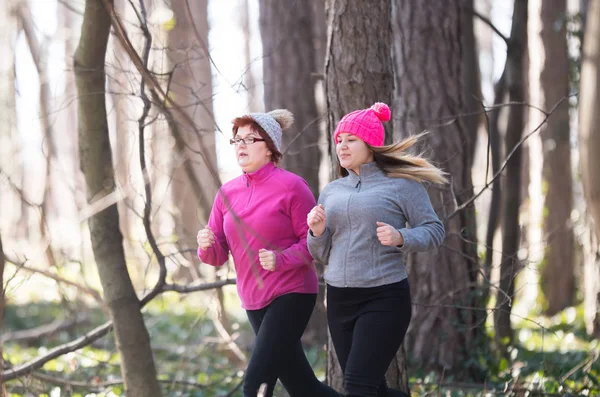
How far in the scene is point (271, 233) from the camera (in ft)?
12.7

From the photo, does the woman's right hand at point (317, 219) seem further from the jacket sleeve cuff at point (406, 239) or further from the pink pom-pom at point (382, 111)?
the pink pom-pom at point (382, 111)

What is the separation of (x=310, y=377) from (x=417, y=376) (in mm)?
2634

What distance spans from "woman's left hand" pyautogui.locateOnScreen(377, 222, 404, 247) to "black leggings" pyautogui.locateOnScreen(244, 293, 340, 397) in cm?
64

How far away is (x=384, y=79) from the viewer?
14.9 feet

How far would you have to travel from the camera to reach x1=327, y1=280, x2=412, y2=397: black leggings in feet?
11.9

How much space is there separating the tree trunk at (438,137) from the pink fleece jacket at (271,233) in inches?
110

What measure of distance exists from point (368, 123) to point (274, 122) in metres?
0.54

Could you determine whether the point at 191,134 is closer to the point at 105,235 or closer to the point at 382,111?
the point at 105,235

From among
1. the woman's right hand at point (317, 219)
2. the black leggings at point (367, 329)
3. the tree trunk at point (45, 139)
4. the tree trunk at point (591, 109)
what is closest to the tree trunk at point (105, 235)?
the tree trunk at point (45, 139)

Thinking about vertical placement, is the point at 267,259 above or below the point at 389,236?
below

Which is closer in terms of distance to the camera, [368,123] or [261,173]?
[368,123]

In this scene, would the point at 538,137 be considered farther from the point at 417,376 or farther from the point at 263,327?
the point at 263,327

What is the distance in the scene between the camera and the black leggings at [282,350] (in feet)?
12.4

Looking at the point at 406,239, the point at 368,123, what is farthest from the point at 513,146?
the point at 406,239
